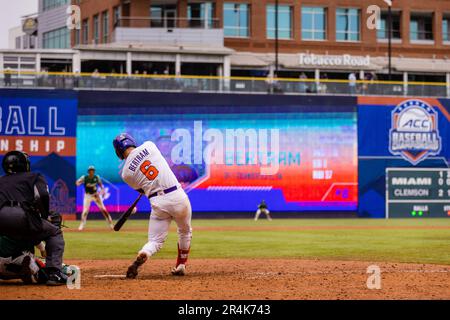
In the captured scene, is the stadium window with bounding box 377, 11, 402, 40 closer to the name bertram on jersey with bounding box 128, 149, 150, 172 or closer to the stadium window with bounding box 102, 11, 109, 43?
the stadium window with bounding box 102, 11, 109, 43

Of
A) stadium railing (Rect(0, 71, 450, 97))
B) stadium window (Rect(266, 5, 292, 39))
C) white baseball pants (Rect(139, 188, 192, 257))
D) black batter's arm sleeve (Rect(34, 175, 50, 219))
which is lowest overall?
white baseball pants (Rect(139, 188, 192, 257))

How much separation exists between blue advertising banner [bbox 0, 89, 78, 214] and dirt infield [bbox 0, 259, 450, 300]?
1047 inches

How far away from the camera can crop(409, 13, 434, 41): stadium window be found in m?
67.6

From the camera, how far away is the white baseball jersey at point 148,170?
14.3 meters

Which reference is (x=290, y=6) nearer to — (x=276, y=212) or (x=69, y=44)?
(x=69, y=44)

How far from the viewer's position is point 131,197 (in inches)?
1768

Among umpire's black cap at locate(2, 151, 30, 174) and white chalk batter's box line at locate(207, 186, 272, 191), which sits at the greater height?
umpire's black cap at locate(2, 151, 30, 174)

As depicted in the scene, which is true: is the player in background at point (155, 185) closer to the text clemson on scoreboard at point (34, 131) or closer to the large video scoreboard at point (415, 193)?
the text clemson on scoreboard at point (34, 131)

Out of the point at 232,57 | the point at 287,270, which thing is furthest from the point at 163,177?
the point at 232,57

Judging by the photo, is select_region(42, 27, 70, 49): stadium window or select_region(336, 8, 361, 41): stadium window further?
select_region(336, 8, 361, 41): stadium window

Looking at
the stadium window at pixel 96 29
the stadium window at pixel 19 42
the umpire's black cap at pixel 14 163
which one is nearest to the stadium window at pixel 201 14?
the stadium window at pixel 96 29

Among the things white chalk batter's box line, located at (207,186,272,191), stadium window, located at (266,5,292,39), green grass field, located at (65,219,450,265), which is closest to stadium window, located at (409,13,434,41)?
stadium window, located at (266,5,292,39)

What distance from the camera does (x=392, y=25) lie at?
66938mm

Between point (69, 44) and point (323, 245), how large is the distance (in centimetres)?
3975
